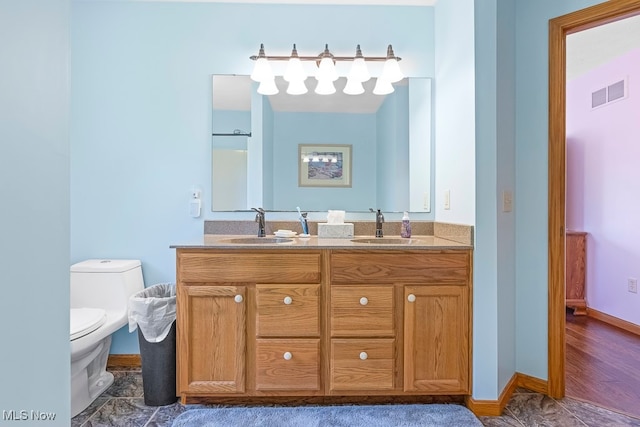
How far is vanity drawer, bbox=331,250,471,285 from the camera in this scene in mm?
1817

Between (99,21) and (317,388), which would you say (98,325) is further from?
(99,21)

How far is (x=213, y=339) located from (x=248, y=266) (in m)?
0.40

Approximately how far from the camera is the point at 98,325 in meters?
1.79

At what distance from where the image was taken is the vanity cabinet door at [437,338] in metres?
1.82

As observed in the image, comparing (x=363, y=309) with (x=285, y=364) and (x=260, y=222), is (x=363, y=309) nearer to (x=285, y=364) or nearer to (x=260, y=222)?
(x=285, y=364)

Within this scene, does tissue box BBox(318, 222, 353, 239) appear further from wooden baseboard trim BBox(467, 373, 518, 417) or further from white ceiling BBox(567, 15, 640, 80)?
white ceiling BBox(567, 15, 640, 80)

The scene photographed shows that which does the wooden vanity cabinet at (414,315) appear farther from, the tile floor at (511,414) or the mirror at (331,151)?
the mirror at (331,151)

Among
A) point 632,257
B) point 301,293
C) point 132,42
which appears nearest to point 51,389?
point 301,293

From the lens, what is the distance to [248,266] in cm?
181

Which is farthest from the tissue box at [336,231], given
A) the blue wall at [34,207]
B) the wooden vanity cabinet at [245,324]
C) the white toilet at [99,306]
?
the blue wall at [34,207]

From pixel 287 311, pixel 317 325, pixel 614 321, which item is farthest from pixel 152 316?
pixel 614 321

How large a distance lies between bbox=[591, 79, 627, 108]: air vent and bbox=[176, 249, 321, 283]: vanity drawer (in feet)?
10.5

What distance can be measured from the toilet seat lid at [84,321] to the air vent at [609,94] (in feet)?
13.9

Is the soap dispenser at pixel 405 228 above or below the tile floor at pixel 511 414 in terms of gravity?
above
